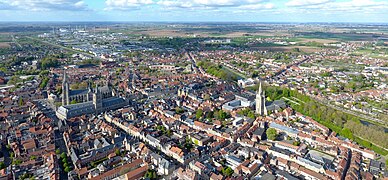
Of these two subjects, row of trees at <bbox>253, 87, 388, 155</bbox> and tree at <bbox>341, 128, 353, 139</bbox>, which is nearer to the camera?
row of trees at <bbox>253, 87, 388, 155</bbox>

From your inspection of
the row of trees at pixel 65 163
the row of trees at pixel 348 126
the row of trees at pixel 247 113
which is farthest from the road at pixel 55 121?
the row of trees at pixel 348 126

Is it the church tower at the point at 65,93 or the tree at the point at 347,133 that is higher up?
the church tower at the point at 65,93

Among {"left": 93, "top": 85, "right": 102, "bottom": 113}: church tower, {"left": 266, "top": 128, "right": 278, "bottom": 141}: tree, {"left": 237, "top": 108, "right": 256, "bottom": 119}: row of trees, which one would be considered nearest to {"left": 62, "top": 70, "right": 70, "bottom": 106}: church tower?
{"left": 93, "top": 85, "right": 102, "bottom": 113}: church tower

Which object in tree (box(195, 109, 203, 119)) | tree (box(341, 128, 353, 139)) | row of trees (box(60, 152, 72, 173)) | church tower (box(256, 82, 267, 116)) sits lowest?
row of trees (box(60, 152, 72, 173))

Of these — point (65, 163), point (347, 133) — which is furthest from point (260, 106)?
point (65, 163)

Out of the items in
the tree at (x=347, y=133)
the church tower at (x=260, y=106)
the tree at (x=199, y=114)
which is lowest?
the tree at (x=347, y=133)

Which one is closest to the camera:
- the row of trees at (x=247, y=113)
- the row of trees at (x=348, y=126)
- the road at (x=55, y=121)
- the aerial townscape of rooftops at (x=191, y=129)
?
the aerial townscape of rooftops at (x=191, y=129)

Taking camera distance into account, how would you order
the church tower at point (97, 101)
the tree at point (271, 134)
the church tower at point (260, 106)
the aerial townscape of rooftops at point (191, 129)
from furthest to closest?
the church tower at point (260, 106)
the church tower at point (97, 101)
the tree at point (271, 134)
the aerial townscape of rooftops at point (191, 129)

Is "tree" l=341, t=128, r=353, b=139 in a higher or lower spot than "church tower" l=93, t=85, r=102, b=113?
lower

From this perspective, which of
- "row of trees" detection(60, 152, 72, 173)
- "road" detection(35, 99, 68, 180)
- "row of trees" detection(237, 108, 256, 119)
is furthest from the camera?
"row of trees" detection(237, 108, 256, 119)

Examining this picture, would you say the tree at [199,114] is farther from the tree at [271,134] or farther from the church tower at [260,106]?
the tree at [271,134]

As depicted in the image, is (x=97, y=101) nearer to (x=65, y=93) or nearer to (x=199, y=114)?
(x=65, y=93)

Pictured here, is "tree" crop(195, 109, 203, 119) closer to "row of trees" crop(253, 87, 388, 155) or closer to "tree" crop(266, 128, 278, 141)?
"tree" crop(266, 128, 278, 141)
